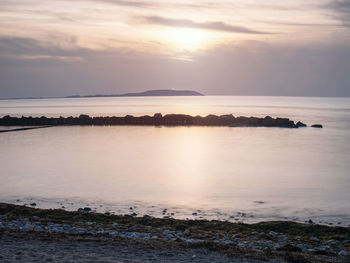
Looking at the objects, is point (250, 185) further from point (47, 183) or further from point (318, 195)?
point (47, 183)

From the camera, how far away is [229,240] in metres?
9.88

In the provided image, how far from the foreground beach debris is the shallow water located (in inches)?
61.1

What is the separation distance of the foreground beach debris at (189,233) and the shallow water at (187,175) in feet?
5.09

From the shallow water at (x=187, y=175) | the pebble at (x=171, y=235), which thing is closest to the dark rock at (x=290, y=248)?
the pebble at (x=171, y=235)

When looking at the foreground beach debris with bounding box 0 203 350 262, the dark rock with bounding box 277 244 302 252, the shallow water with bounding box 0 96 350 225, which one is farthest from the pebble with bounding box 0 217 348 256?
the shallow water with bounding box 0 96 350 225

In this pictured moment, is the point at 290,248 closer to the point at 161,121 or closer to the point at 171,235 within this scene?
the point at 171,235

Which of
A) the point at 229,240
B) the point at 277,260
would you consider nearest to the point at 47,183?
the point at 229,240

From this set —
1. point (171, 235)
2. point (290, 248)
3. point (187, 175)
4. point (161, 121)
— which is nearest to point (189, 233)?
point (171, 235)

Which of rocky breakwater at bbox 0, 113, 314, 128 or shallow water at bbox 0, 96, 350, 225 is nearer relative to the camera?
shallow water at bbox 0, 96, 350, 225

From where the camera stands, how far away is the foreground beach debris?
8953 millimetres

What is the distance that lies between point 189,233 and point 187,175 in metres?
10.7

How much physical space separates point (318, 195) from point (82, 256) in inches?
414

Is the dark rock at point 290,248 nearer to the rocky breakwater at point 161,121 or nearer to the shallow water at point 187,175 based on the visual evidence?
the shallow water at point 187,175

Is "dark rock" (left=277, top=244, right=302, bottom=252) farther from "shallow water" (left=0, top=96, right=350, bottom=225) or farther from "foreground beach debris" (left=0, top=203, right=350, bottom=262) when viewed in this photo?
"shallow water" (left=0, top=96, right=350, bottom=225)
